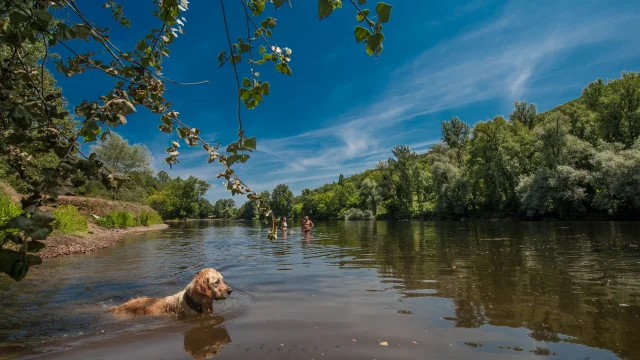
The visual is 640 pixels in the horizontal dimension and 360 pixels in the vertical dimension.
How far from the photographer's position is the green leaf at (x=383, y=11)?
1493 mm

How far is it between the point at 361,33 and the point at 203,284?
5994 millimetres

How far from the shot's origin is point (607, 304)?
602 cm

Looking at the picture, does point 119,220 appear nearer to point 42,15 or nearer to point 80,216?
point 80,216

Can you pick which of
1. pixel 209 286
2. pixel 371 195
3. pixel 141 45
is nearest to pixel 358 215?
pixel 371 195

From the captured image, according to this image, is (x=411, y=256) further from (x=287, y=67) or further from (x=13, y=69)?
(x=13, y=69)

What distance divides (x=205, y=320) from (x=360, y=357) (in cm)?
327

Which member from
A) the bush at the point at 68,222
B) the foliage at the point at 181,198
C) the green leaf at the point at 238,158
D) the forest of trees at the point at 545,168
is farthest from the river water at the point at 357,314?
the foliage at the point at 181,198

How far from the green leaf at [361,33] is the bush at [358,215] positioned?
87.5 m

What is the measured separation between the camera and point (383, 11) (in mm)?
1518

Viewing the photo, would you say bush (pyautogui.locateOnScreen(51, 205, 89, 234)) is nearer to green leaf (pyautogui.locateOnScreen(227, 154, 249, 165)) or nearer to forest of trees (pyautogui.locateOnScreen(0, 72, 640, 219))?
forest of trees (pyautogui.locateOnScreen(0, 72, 640, 219))

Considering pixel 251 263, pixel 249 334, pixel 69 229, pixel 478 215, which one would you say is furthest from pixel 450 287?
pixel 478 215

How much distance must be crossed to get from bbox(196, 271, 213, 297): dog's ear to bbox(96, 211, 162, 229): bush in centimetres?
2516

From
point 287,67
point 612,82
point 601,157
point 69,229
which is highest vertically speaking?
point 612,82

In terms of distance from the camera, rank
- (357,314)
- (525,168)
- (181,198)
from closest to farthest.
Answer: (357,314)
(525,168)
(181,198)
